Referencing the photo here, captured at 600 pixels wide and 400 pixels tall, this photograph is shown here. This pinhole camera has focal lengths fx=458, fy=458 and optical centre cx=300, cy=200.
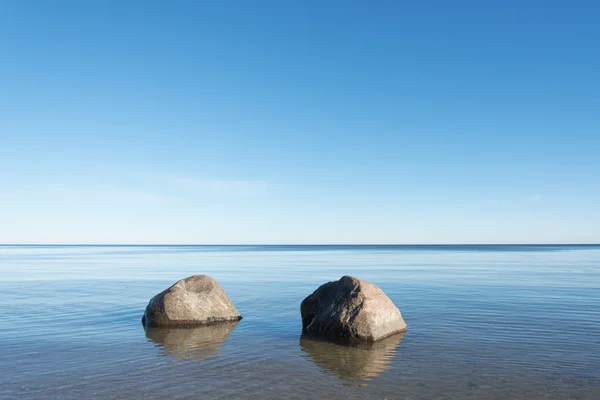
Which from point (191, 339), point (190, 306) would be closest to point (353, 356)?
point (191, 339)

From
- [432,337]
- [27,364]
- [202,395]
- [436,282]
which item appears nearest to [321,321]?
[432,337]

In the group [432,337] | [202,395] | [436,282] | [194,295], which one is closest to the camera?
[202,395]

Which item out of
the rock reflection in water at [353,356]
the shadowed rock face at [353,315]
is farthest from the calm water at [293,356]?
the shadowed rock face at [353,315]

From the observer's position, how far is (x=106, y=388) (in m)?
9.82

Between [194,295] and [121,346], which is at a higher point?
[194,295]

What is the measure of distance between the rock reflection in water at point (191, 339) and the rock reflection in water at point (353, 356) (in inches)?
109

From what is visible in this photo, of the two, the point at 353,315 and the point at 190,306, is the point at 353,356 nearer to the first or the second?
the point at 353,315

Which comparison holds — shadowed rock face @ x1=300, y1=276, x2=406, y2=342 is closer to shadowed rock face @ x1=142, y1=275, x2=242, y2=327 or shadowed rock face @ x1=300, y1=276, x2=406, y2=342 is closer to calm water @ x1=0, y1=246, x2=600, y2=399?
calm water @ x1=0, y1=246, x2=600, y2=399

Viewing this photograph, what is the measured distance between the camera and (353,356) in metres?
12.7

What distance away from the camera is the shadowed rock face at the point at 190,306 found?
1700 cm

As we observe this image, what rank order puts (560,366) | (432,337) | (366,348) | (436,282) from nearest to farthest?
(560,366) → (366,348) → (432,337) → (436,282)

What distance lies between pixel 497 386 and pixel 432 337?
4946 mm

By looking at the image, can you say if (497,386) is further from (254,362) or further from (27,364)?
(27,364)

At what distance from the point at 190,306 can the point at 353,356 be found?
728 centimetres
